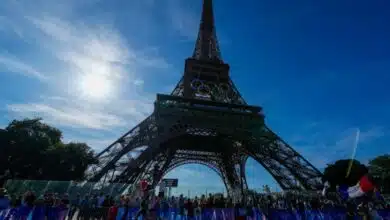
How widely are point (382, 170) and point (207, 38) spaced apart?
31.0 m

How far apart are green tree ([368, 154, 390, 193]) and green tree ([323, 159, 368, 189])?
4.02 m

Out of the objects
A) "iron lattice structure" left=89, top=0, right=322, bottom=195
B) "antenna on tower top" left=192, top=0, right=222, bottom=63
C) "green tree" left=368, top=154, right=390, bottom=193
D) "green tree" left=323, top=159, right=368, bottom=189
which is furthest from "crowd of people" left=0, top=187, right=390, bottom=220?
"antenna on tower top" left=192, top=0, right=222, bottom=63

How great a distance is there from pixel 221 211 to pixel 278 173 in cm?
1379

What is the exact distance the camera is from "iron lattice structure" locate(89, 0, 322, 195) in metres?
22.5

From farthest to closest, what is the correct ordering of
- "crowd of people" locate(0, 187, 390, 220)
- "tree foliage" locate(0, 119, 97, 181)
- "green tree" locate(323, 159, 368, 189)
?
"green tree" locate(323, 159, 368, 189)
"tree foliage" locate(0, 119, 97, 181)
"crowd of people" locate(0, 187, 390, 220)

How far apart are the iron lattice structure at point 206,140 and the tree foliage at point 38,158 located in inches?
99.4

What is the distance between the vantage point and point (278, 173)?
79.4ft

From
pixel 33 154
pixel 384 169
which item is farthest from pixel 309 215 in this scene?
pixel 384 169

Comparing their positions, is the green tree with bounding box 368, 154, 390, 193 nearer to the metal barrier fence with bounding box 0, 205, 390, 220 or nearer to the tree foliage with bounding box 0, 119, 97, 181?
the metal barrier fence with bounding box 0, 205, 390, 220

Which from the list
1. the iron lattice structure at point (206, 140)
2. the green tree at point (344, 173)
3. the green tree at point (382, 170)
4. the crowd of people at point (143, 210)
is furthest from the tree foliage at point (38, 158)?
the green tree at point (382, 170)

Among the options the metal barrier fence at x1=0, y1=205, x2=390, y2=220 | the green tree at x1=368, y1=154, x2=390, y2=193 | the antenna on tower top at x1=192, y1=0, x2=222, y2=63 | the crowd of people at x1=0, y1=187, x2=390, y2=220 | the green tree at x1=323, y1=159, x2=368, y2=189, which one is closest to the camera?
the crowd of people at x1=0, y1=187, x2=390, y2=220

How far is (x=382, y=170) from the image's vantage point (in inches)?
1251

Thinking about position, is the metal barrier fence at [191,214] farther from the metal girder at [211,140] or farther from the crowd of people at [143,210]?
the metal girder at [211,140]

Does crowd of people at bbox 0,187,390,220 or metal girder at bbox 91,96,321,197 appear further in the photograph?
metal girder at bbox 91,96,321,197
